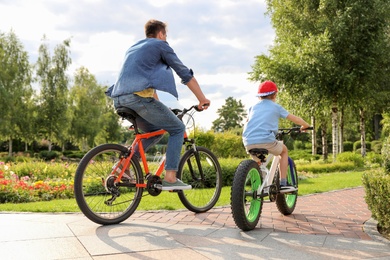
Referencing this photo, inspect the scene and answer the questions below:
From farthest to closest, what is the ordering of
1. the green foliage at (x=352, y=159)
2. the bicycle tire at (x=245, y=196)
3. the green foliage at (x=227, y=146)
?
the green foliage at (x=227, y=146) → the green foliage at (x=352, y=159) → the bicycle tire at (x=245, y=196)

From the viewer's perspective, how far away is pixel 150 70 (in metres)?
4.84

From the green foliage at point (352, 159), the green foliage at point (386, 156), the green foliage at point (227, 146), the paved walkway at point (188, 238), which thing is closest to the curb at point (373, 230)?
the paved walkway at point (188, 238)

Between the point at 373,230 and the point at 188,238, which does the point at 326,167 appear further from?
the point at 188,238

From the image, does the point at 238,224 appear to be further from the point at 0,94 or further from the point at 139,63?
the point at 0,94

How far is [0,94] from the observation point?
33.0 metres

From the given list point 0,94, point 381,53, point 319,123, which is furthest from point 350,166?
point 0,94

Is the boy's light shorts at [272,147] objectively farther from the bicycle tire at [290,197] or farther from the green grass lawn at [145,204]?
the green grass lawn at [145,204]

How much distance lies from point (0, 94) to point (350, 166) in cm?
2527

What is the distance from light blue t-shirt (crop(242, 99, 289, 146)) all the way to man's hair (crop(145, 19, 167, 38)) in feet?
4.92

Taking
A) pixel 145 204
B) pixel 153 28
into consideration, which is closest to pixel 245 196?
pixel 153 28

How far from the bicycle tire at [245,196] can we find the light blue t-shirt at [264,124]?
383mm

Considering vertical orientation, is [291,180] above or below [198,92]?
below

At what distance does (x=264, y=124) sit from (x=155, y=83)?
143cm

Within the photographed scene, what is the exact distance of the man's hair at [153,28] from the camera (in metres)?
5.07
